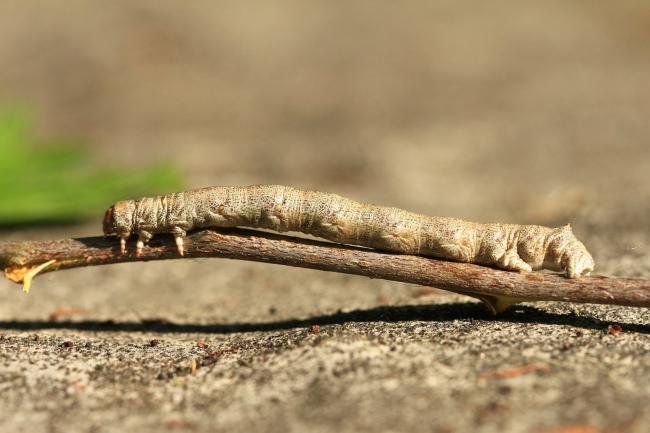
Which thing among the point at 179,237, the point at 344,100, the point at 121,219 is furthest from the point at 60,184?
the point at 344,100

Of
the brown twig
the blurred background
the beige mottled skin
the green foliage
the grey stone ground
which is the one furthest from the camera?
the blurred background

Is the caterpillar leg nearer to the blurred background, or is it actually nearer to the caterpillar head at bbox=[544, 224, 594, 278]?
the caterpillar head at bbox=[544, 224, 594, 278]

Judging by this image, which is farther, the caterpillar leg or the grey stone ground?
the caterpillar leg

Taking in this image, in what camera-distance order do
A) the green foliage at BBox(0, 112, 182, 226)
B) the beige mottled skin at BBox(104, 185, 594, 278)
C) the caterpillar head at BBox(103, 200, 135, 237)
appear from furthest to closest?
the green foliage at BBox(0, 112, 182, 226) < the caterpillar head at BBox(103, 200, 135, 237) < the beige mottled skin at BBox(104, 185, 594, 278)

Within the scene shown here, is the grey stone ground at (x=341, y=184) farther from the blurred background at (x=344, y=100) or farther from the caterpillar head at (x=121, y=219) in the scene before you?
the caterpillar head at (x=121, y=219)

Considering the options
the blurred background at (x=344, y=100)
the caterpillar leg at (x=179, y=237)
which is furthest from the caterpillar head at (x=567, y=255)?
the blurred background at (x=344, y=100)

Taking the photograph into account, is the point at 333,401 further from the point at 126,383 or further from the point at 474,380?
the point at 126,383

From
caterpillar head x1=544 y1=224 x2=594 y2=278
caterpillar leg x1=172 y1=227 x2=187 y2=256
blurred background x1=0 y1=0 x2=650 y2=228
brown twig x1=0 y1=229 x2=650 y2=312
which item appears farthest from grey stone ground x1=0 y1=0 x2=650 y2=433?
caterpillar leg x1=172 y1=227 x2=187 y2=256
